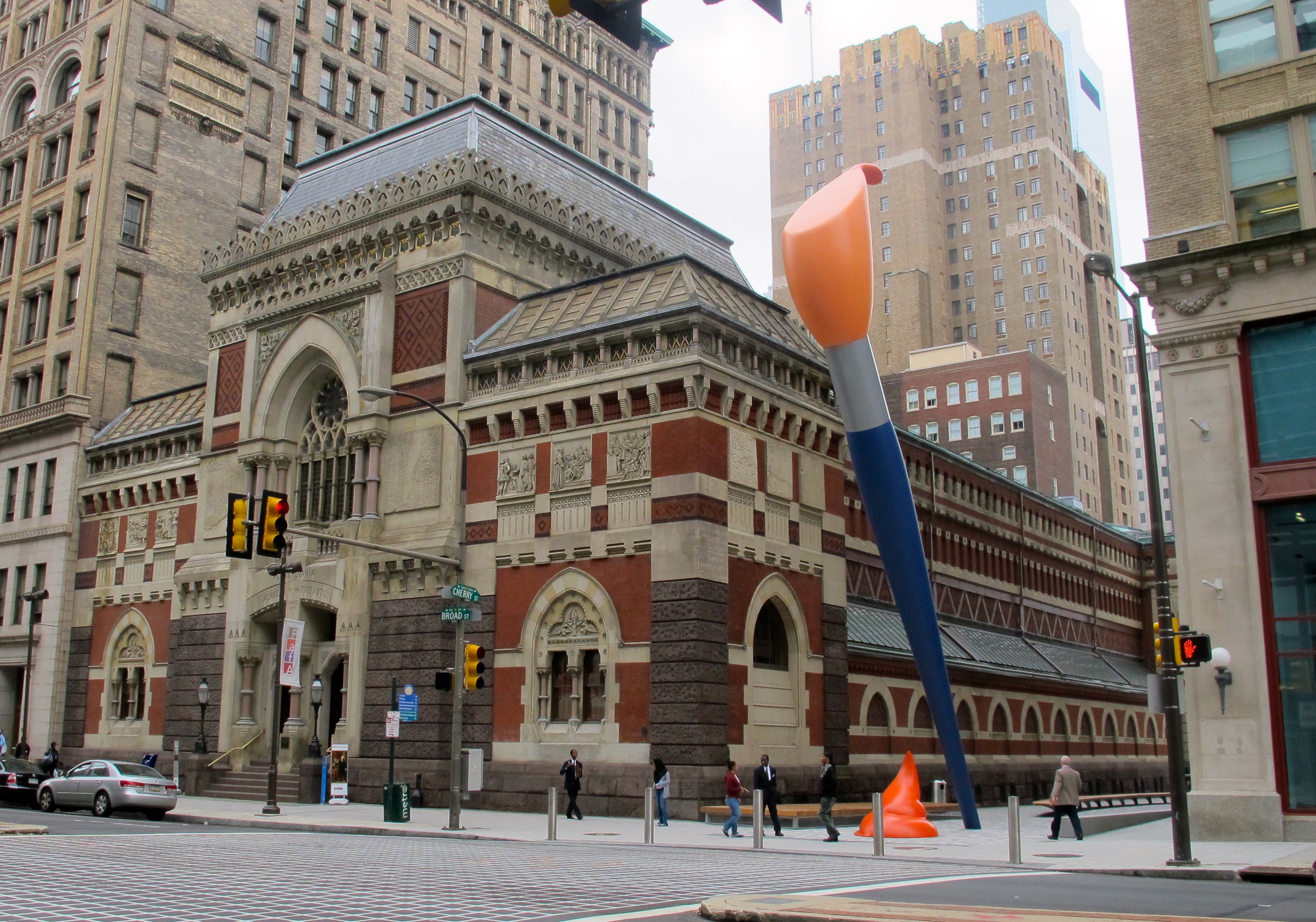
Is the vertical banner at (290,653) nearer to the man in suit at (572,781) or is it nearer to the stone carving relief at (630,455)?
the man in suit at (572,781)

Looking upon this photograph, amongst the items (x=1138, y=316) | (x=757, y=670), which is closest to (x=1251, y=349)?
(x=1138, y=316)

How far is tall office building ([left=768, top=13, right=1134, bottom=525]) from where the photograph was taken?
115 meters

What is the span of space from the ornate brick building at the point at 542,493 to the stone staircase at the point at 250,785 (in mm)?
807

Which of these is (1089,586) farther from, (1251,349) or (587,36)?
(587,36)

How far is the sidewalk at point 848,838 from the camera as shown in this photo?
64.7 ft

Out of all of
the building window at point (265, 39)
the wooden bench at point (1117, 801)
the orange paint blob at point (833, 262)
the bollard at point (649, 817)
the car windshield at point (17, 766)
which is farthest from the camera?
the building window at point (265, 39)

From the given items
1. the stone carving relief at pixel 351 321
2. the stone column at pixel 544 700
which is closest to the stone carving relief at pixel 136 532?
the stone carving relief at pixel 351 321

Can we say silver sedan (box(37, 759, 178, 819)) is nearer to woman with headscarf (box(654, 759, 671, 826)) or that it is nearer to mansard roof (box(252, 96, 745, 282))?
woman with headscarf (box(654, 759, 671, 826))

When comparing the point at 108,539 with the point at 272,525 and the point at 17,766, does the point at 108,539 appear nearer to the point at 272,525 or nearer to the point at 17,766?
the point at 17,766

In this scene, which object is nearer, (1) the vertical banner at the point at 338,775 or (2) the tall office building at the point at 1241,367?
(2) the tall office building at the point at 1241,367

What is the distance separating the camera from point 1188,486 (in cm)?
2466

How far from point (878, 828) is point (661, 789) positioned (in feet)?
24.4

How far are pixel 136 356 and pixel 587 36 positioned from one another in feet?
127

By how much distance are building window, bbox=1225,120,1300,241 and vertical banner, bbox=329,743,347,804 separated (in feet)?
86.7
